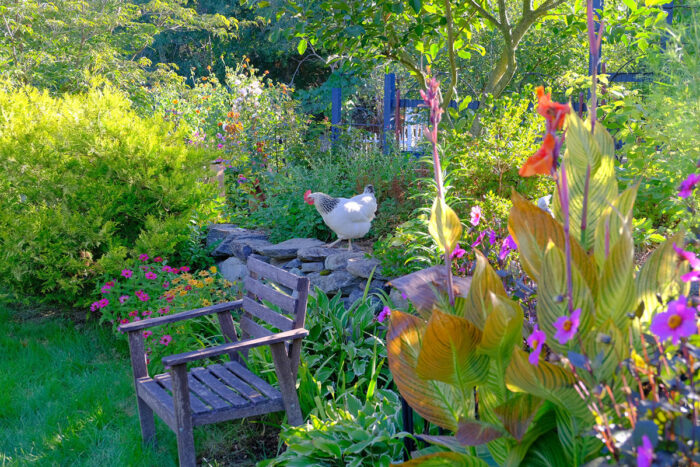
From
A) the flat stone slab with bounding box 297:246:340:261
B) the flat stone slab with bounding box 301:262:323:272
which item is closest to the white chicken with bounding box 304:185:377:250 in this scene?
the flat stone slab with bounding box 297:246:340:261

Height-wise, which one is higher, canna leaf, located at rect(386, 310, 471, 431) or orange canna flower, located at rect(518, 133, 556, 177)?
orange canna flower, located at rect(518, 133, 556, 177)

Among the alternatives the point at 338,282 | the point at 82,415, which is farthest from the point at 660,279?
A: the point at 82,415

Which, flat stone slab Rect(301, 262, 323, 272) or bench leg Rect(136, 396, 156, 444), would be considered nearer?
bench leg Rect(136, 396, 156, 444)

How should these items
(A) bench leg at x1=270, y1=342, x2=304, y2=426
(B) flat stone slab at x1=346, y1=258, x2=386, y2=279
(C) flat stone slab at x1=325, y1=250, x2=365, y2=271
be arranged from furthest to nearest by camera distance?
(C) flat stone slab at x1=325, y1=250, x2=365, y2=271
(B) flat stone slab at x1=346, y1=258, x2=386, y2=279
(A) bench leg at x1=270, y1=342, x2=304, y2=426

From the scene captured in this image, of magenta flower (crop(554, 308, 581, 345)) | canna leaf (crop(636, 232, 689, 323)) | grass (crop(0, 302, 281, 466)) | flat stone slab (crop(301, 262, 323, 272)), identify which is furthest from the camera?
flat stone slab (crop(301, 262, 323, 272))

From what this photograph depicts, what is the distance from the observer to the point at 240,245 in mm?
5375

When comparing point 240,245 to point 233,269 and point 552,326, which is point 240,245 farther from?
point 552,326

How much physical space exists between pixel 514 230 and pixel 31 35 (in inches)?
401

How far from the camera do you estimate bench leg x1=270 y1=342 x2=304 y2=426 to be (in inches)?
115

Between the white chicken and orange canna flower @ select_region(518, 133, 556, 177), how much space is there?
3149mm

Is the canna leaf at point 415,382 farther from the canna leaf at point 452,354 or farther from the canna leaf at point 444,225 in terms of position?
the canna leaf at point 444,225

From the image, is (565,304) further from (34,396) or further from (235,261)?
(235,261)

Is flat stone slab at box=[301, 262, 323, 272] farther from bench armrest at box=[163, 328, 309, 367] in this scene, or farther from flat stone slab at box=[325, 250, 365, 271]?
bench armrest at box=[163, 328, 309, 367]

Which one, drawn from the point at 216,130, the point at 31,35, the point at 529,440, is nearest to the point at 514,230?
the point at 529,440
